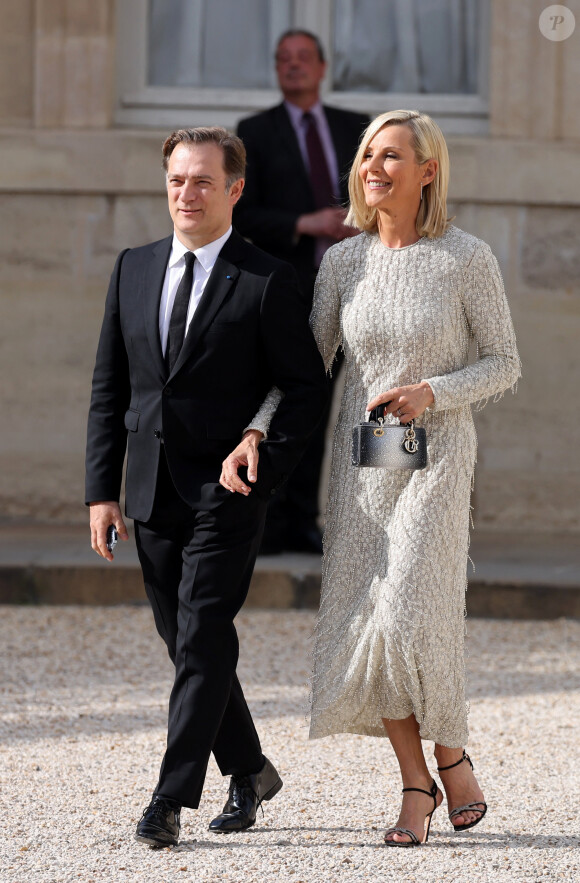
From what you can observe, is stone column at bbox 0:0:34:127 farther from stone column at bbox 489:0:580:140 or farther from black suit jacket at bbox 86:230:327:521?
black suit jacket at bbox 86:230:327:521

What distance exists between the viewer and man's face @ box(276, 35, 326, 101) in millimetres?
5980

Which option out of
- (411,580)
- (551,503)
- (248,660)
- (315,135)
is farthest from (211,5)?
(411,580)

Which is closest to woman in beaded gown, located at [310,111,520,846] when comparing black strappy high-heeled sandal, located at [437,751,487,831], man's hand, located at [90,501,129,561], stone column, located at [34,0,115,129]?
black strappy high-heeled sandal, located at [437,751,487,831]

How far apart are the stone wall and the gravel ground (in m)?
1.62

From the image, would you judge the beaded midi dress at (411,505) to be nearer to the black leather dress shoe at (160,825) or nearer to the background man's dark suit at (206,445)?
the background man's dark suit at (206,445)

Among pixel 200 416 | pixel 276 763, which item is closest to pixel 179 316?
pixel 200 416

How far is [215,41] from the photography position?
757cm

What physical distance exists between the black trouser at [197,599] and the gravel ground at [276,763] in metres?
0.23

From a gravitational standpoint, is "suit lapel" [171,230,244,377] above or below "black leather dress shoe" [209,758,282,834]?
above

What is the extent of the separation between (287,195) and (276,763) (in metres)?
2.85

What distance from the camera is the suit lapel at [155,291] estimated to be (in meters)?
3.22

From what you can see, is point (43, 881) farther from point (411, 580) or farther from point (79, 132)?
point (79, 132)

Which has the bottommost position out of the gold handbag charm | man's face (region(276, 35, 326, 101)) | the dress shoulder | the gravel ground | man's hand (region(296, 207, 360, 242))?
the gravel ground

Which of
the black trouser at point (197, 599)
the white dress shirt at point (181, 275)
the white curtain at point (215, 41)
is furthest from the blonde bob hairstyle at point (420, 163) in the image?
the white curtain at point (215, 41)
